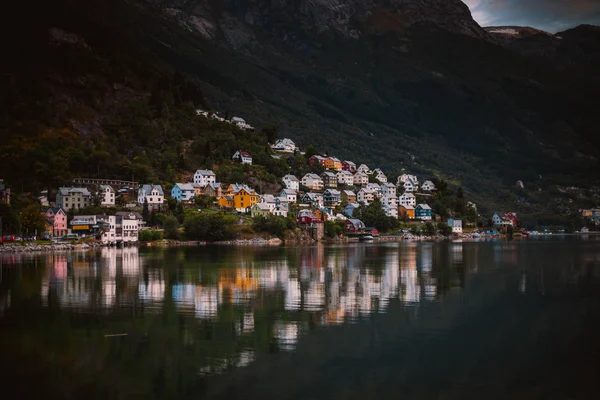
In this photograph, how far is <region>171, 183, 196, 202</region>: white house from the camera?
4724 inches

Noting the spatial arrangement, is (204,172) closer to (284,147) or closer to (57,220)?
(57,220)

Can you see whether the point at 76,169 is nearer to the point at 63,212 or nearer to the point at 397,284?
the point at 63,212

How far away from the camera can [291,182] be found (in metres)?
145

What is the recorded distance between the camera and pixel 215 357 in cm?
2350

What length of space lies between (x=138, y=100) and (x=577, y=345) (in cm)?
15417

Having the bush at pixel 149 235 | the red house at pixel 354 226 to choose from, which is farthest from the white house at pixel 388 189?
the bush at pixel 149 235

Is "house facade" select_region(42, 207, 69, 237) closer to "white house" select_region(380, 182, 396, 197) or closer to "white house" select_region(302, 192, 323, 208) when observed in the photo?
"white house" select_region(302, 192, 323, 208)

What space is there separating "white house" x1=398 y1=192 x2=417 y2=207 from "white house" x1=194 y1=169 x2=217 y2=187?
170 ft

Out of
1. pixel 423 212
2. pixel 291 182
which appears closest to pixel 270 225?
Result: pixel 291 182

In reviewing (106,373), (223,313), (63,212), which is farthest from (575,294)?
(63,212)

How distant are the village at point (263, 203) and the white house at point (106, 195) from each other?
175mm

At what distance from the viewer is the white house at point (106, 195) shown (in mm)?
112750

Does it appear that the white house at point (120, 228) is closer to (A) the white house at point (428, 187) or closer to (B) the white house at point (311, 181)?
(B) the white house at point (311, 181)

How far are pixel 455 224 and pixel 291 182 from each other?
3882 cm
